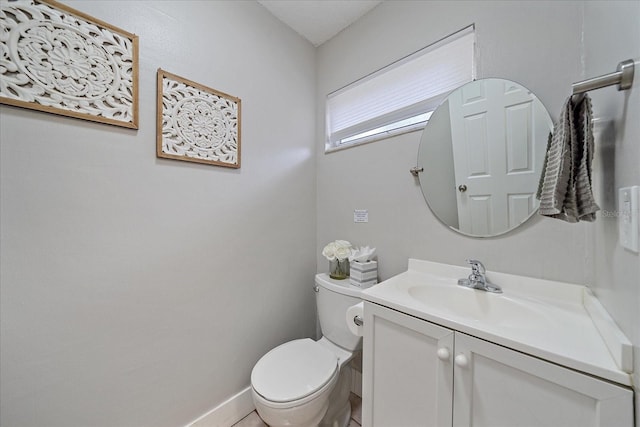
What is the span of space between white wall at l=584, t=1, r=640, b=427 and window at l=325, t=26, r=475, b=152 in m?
0.44

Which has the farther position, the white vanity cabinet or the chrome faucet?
the chrome faucet

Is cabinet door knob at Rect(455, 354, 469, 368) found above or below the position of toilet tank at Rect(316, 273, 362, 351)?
above

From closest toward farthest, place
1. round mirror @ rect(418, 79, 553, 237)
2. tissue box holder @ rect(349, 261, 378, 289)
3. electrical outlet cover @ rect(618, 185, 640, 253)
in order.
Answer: electrical outlet cover @ rect(618, 185, 640, 253), round mirror @ rect(418, 79, 553, 237), tissue box holder @ rect(349, 261, 378, 289)

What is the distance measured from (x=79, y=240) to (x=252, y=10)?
153 cm

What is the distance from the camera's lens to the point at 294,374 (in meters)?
1.10

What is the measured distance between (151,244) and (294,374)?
2.98 ft

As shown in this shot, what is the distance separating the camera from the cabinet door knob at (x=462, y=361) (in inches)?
26.3

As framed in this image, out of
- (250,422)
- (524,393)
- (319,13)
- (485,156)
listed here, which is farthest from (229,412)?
(319,13)

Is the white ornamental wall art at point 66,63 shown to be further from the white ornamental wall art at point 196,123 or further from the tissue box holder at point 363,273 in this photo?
the tissue box holder at point 363,273

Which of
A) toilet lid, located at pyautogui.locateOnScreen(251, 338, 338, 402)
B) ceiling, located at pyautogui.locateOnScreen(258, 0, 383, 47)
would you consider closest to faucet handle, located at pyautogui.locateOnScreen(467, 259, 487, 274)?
toilet lid, located at pyautogui.locateOnScreen(251, 338, 338, 402)

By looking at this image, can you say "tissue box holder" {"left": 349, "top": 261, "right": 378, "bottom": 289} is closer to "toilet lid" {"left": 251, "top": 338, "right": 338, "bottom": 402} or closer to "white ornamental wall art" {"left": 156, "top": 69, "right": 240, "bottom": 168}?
"toilet lid" {"left": 251, "top": 338, "right": 338, "bottom": 402}

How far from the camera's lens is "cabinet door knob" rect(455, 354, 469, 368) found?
0.67 metres

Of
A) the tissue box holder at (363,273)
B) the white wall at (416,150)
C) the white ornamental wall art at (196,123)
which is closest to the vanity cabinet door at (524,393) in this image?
the white wall at (416,150)

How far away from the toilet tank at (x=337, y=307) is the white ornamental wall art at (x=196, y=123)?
0.91 meters
